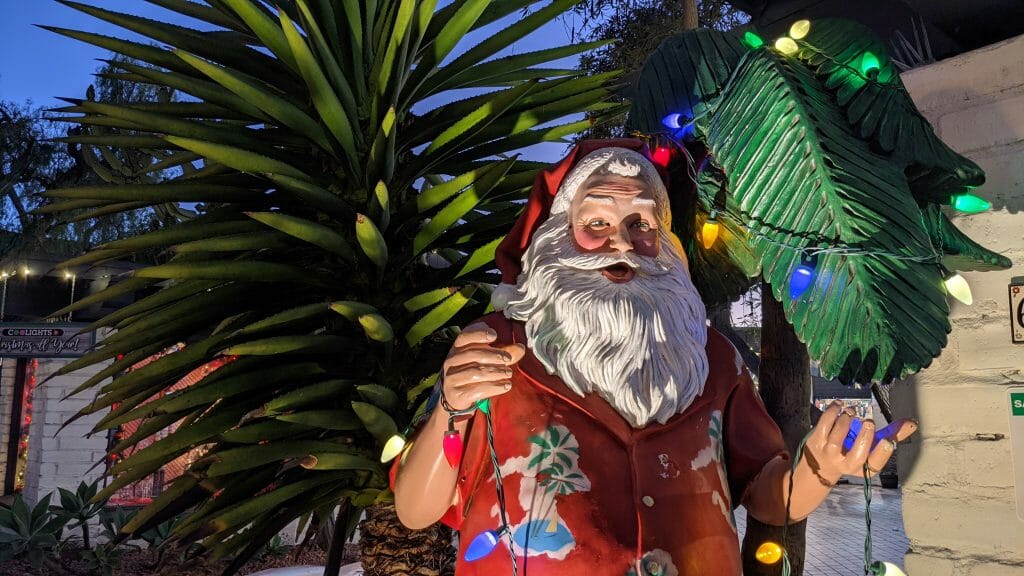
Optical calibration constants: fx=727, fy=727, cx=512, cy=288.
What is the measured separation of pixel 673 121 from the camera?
1357mm

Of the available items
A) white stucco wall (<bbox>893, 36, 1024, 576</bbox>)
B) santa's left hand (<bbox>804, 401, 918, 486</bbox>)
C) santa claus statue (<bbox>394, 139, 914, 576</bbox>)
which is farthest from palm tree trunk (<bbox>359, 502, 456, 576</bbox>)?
white stucco wall (<bbox>893, 36, 1024, 576</bbox>)

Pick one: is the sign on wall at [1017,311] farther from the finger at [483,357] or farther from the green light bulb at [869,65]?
the finger at [483,357]

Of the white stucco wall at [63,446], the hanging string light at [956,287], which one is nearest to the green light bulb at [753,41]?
the hanging string light at [956,287]

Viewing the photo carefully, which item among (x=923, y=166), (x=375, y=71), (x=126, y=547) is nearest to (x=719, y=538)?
(x=923, y=166)

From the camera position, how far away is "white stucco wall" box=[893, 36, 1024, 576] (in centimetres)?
153

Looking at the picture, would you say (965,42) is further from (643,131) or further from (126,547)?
(126,547)

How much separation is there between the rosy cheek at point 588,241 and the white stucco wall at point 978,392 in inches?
34.5

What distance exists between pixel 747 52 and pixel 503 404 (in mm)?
770

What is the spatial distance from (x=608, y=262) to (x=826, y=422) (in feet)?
1.43

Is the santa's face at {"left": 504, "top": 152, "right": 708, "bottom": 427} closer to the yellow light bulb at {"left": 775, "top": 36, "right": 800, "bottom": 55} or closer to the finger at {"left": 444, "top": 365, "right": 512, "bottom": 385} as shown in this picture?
the finger at {"left": 444, "top": 365, "right": 512, "bottom": 385}

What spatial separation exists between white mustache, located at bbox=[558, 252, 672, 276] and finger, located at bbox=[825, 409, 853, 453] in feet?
1.23

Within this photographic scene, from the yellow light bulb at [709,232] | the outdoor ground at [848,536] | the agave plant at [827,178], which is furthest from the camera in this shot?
the outdoor ground at [848,536]

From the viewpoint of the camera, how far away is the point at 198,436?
143 centimetres

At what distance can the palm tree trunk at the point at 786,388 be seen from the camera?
4.71 feet
